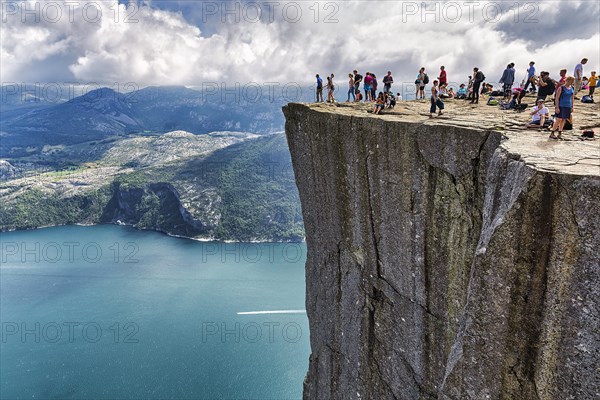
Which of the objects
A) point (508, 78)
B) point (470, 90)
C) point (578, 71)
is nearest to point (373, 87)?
point (470, 90)

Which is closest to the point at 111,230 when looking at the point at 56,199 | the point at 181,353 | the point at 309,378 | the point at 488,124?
the point at 56,199

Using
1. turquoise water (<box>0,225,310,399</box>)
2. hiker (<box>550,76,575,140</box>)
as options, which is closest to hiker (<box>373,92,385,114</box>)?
hiker (<box>550,76,575,140</box>)

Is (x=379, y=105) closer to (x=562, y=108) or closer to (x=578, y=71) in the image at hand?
(x=562, y=108)

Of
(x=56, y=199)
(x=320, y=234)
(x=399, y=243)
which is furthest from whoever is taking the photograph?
(x=56, y=199)

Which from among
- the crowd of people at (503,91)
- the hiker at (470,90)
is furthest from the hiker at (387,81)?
the hiker at (470,90)

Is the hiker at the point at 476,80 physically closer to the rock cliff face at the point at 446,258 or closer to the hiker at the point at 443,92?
the hiker at the point at 443,92

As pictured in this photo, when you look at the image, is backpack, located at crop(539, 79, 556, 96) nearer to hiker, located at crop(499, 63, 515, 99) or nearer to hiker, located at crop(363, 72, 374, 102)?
hiker, located at crop(499, 63, 515, 99)

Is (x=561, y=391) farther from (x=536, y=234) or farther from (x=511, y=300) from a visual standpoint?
(x=536, y=234)
